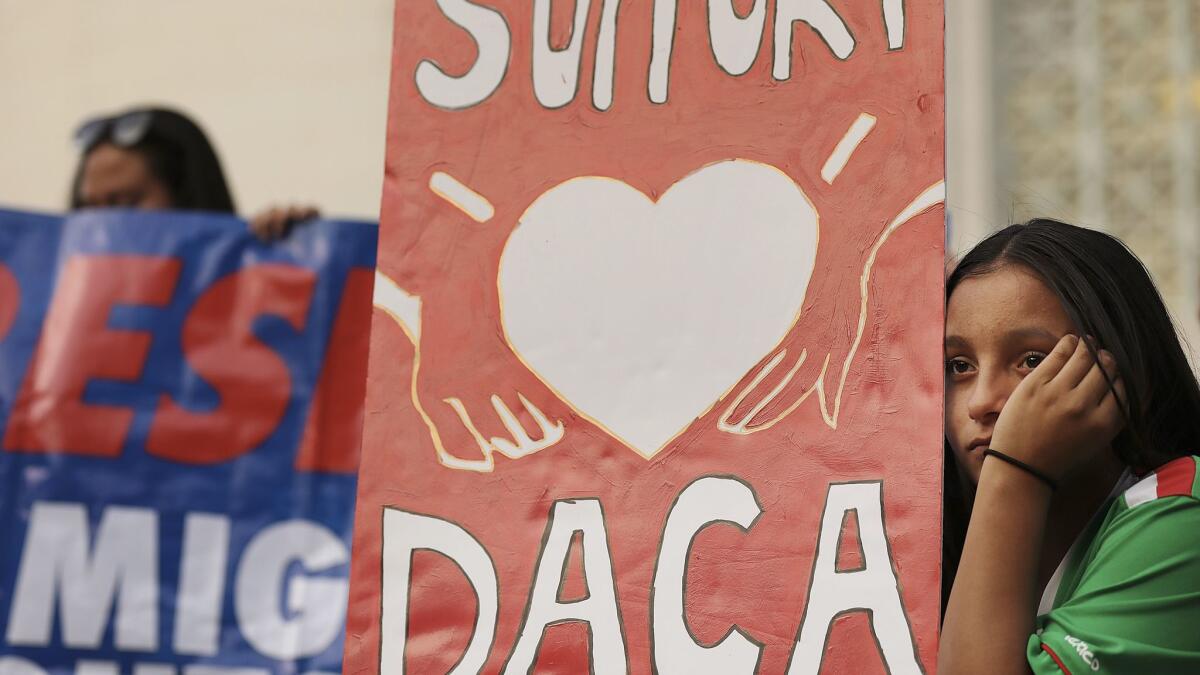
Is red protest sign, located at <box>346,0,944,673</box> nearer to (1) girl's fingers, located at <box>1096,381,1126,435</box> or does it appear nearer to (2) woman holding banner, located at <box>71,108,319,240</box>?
(1) girl's fingers, located at <box>1096,381,1126,435</box>

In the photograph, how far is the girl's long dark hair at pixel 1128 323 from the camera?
1.38m

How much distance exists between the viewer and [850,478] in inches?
56.2

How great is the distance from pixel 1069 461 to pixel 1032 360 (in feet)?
0.37

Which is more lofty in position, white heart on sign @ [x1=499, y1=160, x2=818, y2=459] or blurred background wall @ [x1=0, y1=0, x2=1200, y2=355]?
blurred background wall @ [x1=0, y1=0, x2=1200, y2=355]

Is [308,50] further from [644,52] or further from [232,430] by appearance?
[644,52]

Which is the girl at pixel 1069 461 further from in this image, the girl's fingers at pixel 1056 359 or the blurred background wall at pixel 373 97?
the blurred background wall at pixel 373 97

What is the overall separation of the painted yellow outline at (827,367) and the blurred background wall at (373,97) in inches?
129

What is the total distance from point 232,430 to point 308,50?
272 cm

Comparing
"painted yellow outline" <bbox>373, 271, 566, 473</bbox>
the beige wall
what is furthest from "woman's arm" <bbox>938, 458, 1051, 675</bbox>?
the beige wall

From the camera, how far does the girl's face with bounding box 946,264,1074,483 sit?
140cm

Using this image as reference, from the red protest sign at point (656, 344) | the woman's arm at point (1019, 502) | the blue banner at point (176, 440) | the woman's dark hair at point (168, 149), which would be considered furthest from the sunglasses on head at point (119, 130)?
the woman's arm at point (1019, 502)

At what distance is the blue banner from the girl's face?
1539mm

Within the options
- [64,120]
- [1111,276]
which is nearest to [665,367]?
[1111,276]

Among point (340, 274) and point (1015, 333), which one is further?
point (340, 274)
